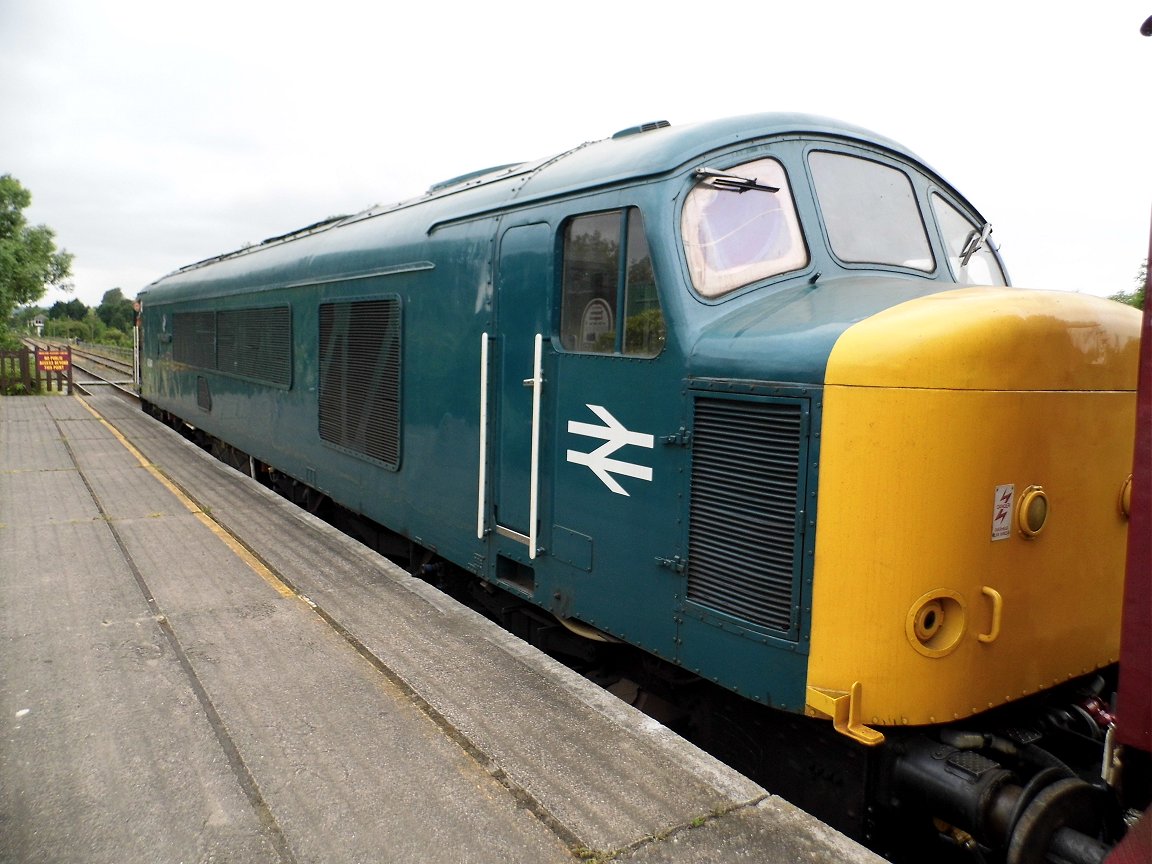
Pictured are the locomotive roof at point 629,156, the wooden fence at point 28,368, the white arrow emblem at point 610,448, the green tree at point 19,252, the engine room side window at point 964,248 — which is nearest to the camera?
the white arrow emblem at point 610,448

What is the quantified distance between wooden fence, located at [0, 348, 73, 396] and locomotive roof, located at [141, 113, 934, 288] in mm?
19605

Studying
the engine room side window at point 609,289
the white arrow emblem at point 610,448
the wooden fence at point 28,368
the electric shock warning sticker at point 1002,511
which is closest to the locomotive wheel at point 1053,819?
the electric shock warning sticker at point 1002,511

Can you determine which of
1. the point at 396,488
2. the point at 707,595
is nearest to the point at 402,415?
the point at 396,488

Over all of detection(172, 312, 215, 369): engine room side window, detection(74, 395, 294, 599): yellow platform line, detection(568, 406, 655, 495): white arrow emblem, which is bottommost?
detection(74, 395, 294, 599): yellow platform line

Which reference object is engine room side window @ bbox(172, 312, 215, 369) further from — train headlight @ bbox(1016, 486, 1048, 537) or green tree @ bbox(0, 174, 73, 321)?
green tree @ bbox(0, 174, 73, 321)

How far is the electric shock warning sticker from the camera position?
2947mm

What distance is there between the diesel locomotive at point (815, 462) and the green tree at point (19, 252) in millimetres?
29691

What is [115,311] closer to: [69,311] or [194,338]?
[69,311]

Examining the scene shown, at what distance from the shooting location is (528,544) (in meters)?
4.43

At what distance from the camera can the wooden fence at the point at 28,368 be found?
68.0 feet

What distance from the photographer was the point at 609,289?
3.88 meters

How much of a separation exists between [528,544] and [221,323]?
7.77 m

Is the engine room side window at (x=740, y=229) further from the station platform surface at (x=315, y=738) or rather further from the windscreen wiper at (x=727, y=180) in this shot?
the station platform surface at (x=315, y=738)

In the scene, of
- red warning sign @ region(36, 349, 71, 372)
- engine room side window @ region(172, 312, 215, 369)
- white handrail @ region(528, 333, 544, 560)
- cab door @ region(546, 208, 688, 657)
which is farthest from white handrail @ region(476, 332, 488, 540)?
red warning sign @ region(36, 349, 71, 372)
